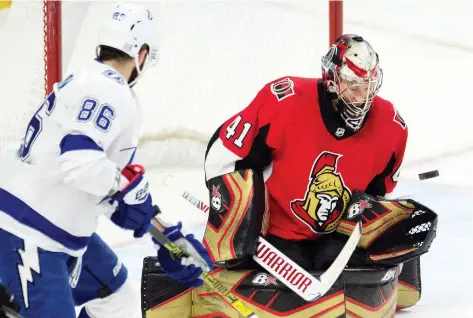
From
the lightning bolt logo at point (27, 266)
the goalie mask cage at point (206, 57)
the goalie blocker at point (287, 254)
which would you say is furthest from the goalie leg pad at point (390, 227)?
the goalie mask cage at point (206, 57)

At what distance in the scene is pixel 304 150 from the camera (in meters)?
2.51

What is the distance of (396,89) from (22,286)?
259cm

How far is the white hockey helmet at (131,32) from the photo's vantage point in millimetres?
2008

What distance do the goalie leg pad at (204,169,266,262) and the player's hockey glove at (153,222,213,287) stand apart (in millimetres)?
288

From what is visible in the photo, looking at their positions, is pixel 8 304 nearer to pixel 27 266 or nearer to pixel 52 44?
pixel 27 266

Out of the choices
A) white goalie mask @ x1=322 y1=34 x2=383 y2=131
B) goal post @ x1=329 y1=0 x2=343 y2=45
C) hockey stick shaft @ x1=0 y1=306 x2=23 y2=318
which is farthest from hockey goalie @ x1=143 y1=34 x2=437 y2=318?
goal post @ x1=329 y1=0 x2=343 y2=45

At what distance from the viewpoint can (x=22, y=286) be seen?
6.34 feet

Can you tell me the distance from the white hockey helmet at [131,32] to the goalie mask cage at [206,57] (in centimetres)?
163

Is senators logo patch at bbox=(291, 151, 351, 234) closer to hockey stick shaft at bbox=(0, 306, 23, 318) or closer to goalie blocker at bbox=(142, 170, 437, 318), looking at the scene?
goalie blocker at bbox=(142, 170, 437, 318)

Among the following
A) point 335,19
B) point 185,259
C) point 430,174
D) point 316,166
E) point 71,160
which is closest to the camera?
point 71,160

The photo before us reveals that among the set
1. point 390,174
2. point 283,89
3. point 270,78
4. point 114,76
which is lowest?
point 270,78

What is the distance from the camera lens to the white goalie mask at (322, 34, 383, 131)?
244 centimetres

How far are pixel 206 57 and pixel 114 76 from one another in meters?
1.96

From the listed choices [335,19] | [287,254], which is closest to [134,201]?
[287,254]
